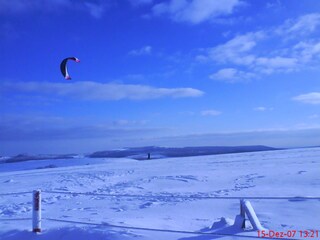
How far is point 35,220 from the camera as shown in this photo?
567 centimetres

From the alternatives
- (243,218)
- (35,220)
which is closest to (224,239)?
(243,218)

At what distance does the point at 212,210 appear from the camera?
8383mm

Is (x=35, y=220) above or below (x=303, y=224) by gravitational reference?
above

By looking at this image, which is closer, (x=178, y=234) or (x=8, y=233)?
(x=178, y=234)

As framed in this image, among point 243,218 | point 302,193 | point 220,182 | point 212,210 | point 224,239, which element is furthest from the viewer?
point 220,182

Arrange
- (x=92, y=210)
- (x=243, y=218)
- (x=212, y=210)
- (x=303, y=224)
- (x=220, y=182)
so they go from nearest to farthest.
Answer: (x=243, y=218) < (x=303, y=224) < (x=212, y=210) < (x=92, y=210) < (x=220, y=182)

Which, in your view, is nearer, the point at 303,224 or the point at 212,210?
the point at 303,224

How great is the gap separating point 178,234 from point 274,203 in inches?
169

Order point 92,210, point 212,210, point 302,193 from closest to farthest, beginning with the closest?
point 212,210
point 92,210
point 302,193

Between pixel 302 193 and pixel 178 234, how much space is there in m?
6.04

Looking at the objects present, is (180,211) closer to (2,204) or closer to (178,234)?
(178,234)

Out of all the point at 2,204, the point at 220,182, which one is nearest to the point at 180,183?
the point at 220,182

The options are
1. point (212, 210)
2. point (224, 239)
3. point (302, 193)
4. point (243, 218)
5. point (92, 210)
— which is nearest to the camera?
point (224, 239)

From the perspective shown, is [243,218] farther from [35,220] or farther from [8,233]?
[8,233]
